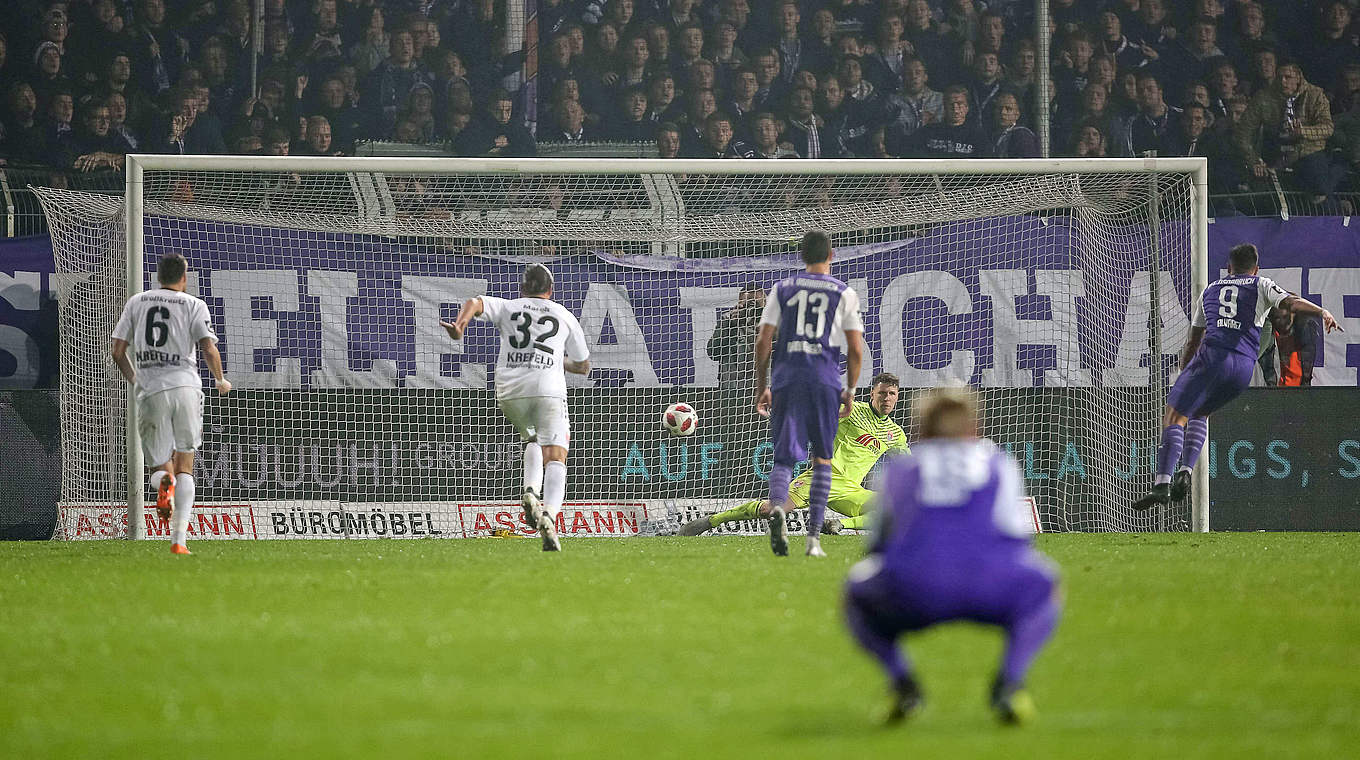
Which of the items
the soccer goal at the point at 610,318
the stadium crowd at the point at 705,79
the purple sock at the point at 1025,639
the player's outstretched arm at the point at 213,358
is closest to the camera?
the purple sock at the point at 1025,639

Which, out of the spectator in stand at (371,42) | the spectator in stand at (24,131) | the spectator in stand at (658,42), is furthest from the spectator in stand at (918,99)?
the spectator in stand at (24,131)

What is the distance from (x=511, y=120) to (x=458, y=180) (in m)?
3.14

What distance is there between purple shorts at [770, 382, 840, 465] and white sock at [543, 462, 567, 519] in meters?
1.61

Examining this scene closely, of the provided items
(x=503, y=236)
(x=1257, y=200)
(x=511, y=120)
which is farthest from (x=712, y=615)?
(x=511, y=120)

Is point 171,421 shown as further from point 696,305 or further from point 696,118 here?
point 696,118

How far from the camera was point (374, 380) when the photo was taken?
1321cm

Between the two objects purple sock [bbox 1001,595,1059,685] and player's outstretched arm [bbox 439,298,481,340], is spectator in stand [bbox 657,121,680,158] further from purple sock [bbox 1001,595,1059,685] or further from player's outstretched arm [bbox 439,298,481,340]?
purple sock [bbox 1001,595,1059,685]

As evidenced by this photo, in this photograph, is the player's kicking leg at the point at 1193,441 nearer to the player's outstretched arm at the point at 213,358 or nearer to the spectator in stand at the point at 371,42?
the player's outstretched arm at the point at 213,358

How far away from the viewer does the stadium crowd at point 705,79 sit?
16.9m

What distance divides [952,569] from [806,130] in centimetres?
1399

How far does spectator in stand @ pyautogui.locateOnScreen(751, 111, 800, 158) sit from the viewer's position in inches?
680

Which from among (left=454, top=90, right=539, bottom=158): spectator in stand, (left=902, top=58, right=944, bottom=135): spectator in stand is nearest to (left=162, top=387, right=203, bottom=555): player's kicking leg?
(left=454, top=90, right=539, bottom=158): spectator in stand

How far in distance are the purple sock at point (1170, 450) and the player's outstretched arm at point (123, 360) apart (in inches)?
280

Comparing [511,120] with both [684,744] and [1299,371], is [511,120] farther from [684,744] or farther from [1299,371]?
[684,744]
